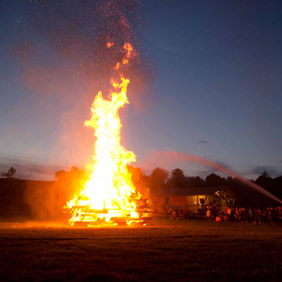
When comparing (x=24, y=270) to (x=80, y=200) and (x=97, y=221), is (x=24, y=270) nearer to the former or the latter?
(x=97, y=221)

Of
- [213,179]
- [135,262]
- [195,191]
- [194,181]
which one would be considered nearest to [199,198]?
[195,191]

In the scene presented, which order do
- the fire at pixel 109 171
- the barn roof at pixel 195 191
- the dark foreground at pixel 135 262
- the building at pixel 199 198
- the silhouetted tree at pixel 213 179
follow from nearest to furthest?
the dark foreground at pixel 135 262, the fire at pixel 109 171, the barn roof at pixel 195 191, the building at pixel 199 198, the silhouetted tree at pixel 213 179

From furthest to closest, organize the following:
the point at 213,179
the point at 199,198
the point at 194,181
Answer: the point at 194,181, the point at 213,179, the point at 199,198

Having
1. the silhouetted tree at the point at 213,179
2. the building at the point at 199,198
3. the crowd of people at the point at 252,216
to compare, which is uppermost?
the silhouetted tree at the point at 213,179

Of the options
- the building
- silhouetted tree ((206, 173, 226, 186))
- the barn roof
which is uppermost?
silhouetted tree ((206, 173, 226, 186))

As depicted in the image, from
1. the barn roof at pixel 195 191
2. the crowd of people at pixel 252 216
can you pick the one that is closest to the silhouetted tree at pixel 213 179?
the barn roof at pixel 195 191

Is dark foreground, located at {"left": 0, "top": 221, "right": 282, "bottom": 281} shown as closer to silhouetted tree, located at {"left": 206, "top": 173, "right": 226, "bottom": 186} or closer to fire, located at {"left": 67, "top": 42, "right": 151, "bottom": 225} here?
fire, located at {"left": 67, "top": 42, "right": 151, "bottom": 225}

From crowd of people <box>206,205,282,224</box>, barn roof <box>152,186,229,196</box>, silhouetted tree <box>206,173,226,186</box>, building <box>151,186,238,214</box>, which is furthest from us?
silhouetted tree <box>206,173,226,186</box>

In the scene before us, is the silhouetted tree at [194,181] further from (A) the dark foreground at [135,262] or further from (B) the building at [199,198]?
(A) the dark foreground at [135,262]

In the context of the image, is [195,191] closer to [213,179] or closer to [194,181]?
[213,179]

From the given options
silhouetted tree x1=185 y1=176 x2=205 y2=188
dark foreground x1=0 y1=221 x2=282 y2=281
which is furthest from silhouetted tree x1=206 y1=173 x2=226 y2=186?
dark foreground x1=0 y1=221 x2=282 y2=281

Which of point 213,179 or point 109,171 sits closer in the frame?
point 109,171

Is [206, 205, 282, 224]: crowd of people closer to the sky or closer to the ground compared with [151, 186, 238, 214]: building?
closer to the ground

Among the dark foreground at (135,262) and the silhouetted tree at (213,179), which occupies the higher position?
the silhouetted tree at (213,179)
